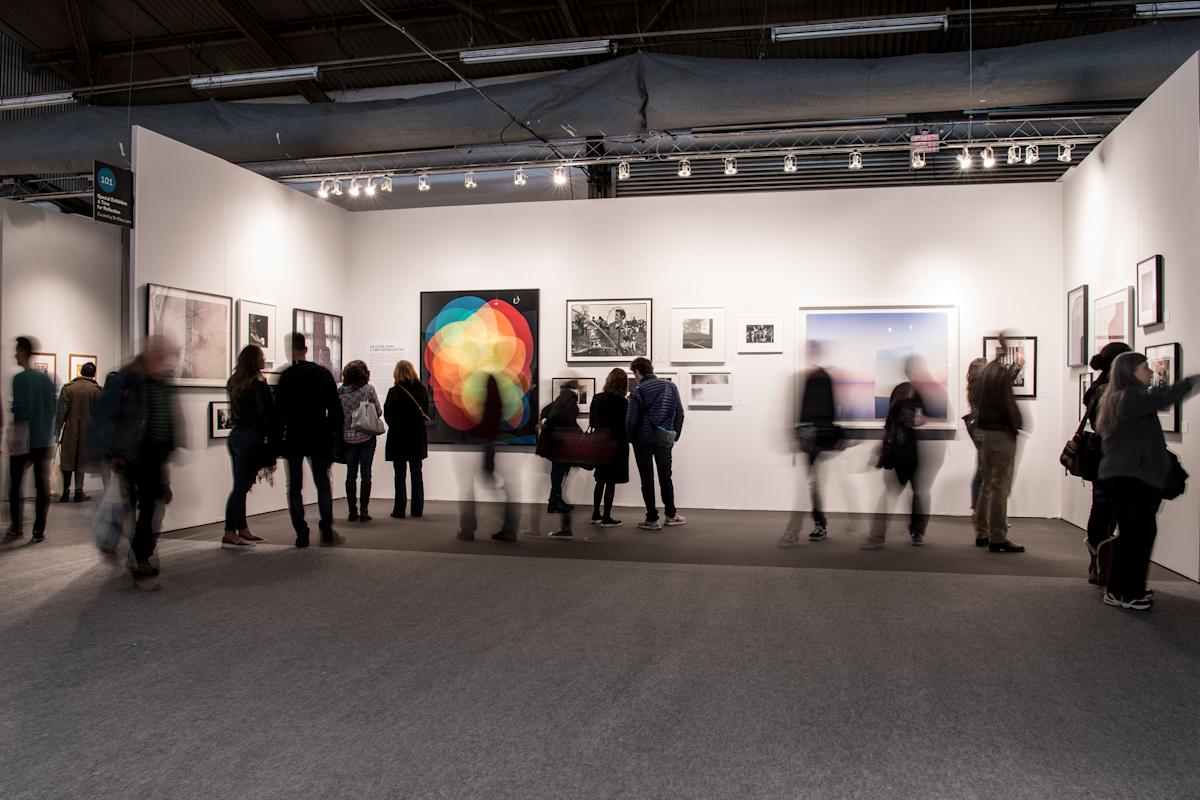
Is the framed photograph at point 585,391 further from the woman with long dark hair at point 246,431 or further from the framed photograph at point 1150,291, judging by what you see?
the framed photograph at point 1150,291

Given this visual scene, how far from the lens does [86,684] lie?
133 inches

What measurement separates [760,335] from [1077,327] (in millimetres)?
3188

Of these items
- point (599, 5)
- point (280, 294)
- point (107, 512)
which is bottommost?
point (107, 512)

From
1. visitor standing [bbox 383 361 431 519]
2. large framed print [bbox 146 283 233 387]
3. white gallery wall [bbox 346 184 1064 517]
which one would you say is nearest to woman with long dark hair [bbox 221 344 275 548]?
large framed print [bbox 146 283 233 387]

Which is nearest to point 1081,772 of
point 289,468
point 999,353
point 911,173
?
point 999,353

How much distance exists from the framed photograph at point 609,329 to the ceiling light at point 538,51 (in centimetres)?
279

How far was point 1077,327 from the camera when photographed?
7.86 m

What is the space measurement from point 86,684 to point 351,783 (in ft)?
5.50

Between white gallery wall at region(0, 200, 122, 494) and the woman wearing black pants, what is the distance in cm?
1095

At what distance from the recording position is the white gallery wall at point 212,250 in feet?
23.3

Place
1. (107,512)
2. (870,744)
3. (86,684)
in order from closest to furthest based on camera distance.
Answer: (870,744)
(86,684)
(107,512)

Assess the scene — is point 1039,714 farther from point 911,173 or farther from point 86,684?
point 911,173

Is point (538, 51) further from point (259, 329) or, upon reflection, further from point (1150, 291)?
point (1150, 291)

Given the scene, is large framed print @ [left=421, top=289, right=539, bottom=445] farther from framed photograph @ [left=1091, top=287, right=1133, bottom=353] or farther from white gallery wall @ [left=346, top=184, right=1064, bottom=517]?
framed photograph @ [left=1091, top=287, right=1133, bottom=353]
